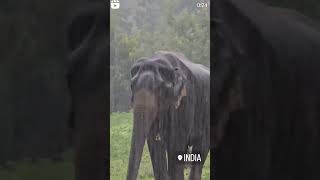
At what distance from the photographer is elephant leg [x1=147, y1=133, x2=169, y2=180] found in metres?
2.42

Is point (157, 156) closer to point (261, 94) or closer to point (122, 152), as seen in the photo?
point (122, 152)

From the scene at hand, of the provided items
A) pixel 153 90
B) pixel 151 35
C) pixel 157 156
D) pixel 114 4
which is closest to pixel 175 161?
pixel 157 156

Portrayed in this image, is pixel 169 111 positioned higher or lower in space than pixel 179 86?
lower

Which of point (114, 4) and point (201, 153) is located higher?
point (114, 4)

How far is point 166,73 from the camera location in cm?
242

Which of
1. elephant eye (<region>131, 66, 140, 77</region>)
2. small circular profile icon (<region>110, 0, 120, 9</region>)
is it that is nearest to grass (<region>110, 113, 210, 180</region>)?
elephant eye (<region>131, 66, 140, 77</region>)

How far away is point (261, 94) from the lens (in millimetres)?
2398

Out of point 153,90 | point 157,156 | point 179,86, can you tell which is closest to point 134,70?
point 153,90

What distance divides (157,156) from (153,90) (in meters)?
0.34
